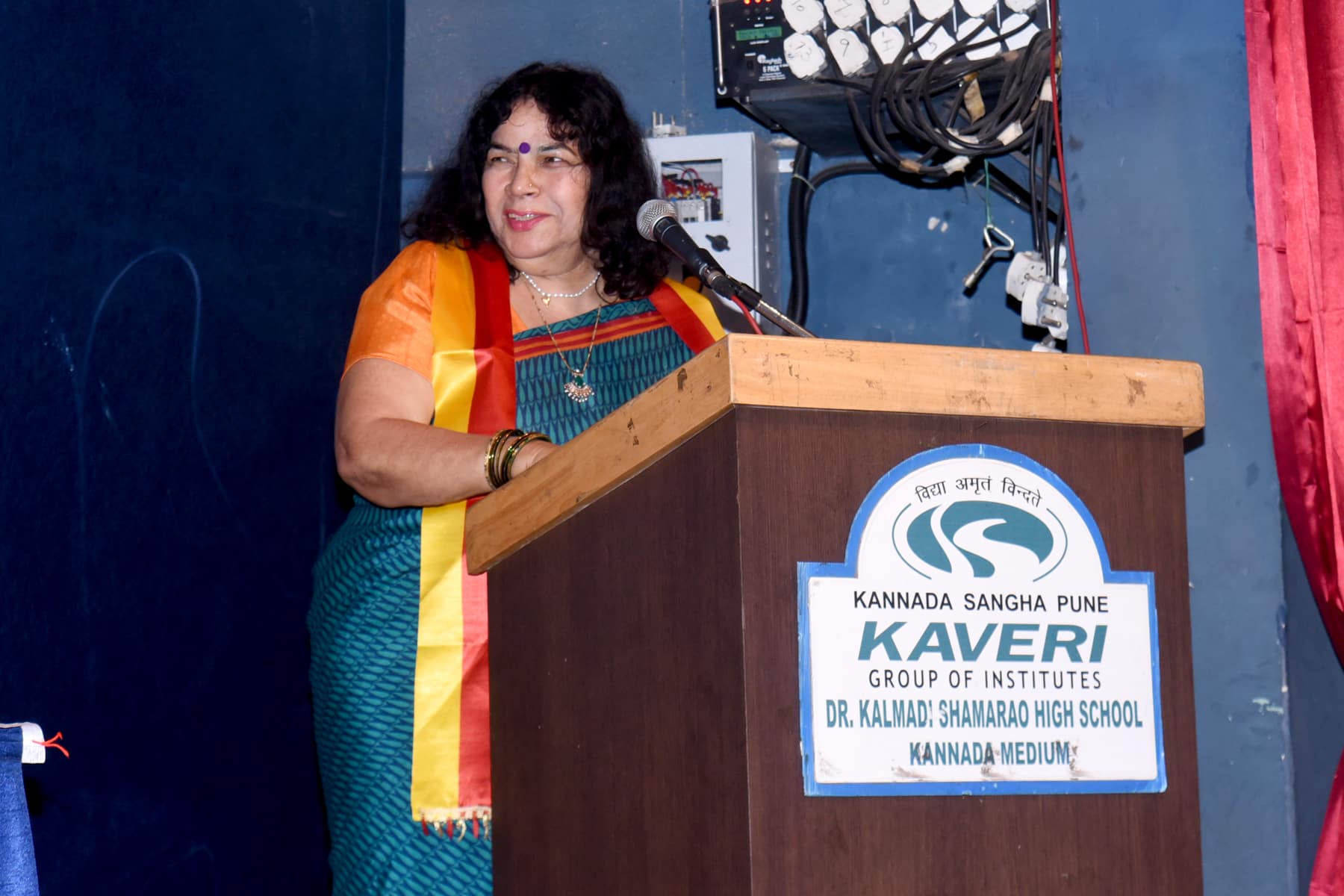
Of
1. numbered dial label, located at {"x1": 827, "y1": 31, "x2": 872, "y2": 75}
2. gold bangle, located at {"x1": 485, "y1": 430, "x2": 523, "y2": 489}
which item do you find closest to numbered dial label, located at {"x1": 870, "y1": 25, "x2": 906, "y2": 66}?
numbered dial label, located at {"x1": 827, "y1": 31, "x2": 872, "y2": 75}

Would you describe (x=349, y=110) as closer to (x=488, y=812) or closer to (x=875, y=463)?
(x=488, y=812)

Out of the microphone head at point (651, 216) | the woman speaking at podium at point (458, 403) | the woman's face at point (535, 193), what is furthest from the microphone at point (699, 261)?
the woman's face at point (535, 193)

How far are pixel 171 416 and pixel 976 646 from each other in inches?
62.4

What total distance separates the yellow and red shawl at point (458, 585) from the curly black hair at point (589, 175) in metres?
0.10

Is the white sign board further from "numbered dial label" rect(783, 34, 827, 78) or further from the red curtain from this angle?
"numbered dial label" rect(783, 34, 827, 78)

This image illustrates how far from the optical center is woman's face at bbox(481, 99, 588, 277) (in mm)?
1957

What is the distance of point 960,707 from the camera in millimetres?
925

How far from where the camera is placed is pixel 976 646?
934 millimetres

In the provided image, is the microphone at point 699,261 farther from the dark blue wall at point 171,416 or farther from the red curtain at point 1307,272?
the dark blue wall at point 171,416

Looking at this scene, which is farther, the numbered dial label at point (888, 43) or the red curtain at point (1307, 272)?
the numbered dial label at point (888, 43)

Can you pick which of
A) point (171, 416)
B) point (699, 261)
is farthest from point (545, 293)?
point (171, 416)

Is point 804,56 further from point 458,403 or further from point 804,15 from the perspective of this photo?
point 458,403

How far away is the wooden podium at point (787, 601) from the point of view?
88cm

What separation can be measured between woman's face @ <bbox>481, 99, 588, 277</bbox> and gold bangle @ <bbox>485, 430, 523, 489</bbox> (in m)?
0.54
